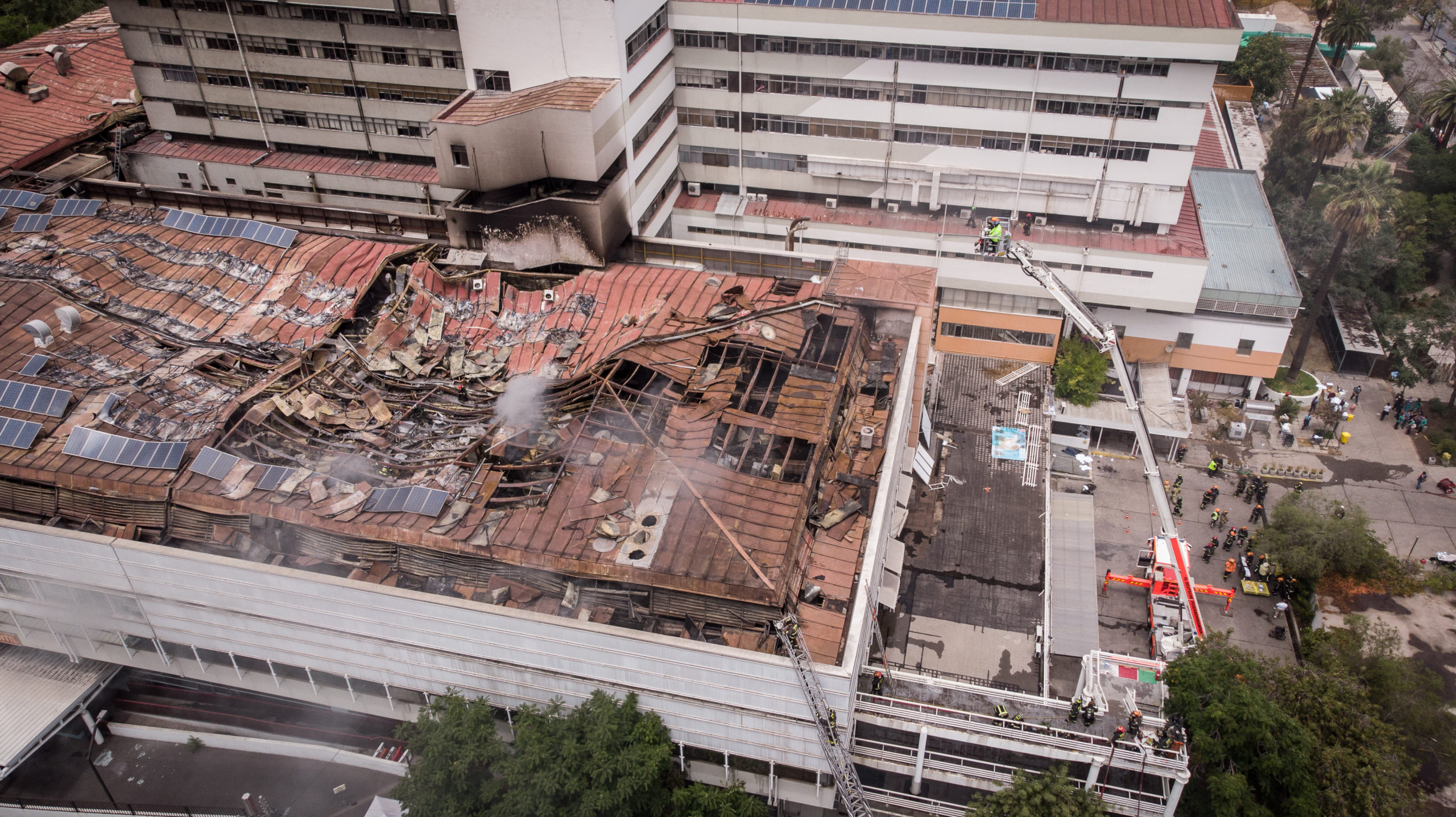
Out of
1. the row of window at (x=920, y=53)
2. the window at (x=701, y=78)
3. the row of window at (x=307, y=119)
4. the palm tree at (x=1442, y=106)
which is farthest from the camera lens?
the palm tree at (x=1442, y=106)

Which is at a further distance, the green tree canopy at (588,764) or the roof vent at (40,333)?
the roof vent at (40,333)

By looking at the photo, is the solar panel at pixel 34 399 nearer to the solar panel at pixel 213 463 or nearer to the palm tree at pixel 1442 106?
the solar panel at pixel 213 463

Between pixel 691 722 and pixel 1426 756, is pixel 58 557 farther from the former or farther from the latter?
pixel 1426 756

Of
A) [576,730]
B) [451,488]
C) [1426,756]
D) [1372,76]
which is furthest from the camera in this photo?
[1372,76]

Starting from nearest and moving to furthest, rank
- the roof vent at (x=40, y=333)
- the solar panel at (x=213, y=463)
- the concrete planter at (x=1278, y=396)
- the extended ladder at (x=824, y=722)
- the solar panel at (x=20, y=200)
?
the extended ladder at (x=824, y=722) → the solar panel at (x=213, y=463) → the roof vent at (x=40, y=333) → the solar panel at (x=20, y=200) → the concrete planter at (x=1278, y=396)

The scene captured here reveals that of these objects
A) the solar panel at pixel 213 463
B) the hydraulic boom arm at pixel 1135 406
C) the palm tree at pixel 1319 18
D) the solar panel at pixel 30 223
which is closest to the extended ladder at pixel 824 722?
the hydraulic boom arm at pixel 1135 406

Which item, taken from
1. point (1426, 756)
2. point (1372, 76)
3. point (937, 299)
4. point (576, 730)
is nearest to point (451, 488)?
point (576, 730)
